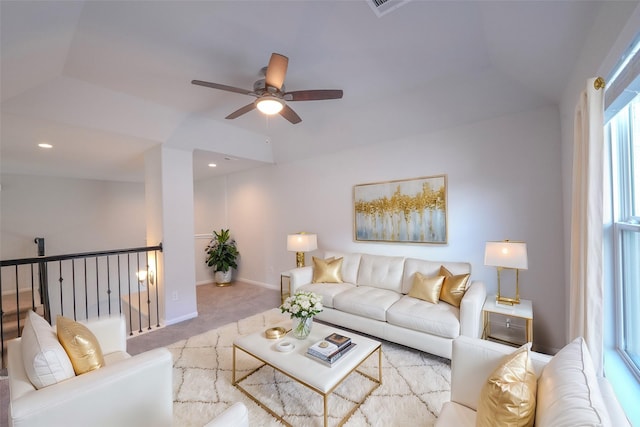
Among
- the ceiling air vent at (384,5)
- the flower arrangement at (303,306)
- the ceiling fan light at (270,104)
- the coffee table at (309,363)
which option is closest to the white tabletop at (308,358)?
the coffee table at (309,363)

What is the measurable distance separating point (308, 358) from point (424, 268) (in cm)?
186

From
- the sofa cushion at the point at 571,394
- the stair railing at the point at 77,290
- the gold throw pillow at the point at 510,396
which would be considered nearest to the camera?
the sofa cushion at the point at 571,394

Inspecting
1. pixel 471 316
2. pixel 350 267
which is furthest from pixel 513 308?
pixel 350 267

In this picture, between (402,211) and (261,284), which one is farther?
(261,284)

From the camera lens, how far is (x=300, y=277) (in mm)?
3611

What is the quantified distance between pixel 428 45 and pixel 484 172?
5.12ft

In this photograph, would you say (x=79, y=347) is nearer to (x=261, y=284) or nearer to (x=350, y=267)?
(x=350, y=267)

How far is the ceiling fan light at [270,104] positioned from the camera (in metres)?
2.17

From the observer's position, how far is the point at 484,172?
294cm

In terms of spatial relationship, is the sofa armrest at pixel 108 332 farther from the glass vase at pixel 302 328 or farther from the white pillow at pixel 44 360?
the glass vase at pixel 302 328

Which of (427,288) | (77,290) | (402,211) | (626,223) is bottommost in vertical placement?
(77,290)

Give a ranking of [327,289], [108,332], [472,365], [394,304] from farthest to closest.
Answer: [327,289], [394,304], [108,332], [472,365]

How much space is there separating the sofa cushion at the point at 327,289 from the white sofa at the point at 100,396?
6.31ft

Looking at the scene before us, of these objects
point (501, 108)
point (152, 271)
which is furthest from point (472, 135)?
point (152, 271)
